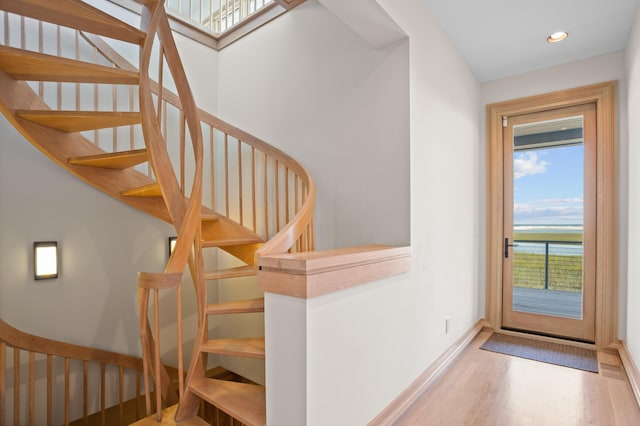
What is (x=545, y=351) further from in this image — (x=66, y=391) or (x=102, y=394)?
(x=66, y=391)

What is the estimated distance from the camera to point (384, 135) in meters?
2.22

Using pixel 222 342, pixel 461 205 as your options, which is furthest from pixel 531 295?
pixel 222 342

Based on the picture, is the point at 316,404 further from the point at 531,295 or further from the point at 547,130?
the point at 547,130

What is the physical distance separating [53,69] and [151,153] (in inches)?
28.3

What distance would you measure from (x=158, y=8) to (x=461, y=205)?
2.67 meters

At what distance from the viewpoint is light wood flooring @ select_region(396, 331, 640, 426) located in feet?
6.25

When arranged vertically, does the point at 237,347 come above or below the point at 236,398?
above

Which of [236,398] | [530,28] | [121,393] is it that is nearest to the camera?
[236,398]

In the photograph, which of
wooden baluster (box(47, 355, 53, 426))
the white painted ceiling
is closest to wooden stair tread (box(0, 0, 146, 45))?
the white painted ceiling

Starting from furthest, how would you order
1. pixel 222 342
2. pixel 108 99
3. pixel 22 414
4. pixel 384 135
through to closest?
pixel 108 99, pixel 22 414, pixel 384 135, pixel 222 342

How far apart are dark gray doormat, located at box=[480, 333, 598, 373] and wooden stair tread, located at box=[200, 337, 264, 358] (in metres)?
2.11

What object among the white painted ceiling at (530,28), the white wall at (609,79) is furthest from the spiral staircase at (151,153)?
the white wall at (609,79)

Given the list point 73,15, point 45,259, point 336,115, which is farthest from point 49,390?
point 336,115

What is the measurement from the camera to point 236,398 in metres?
1.77
